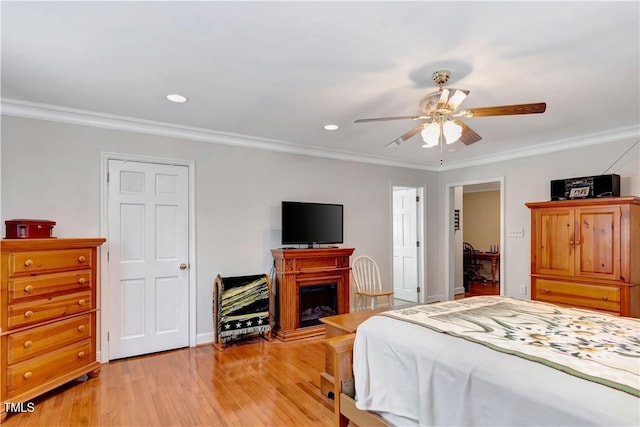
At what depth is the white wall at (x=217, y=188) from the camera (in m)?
3.14

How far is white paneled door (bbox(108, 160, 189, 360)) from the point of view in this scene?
138 inches

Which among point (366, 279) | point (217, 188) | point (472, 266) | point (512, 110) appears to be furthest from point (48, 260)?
point (472, 266)

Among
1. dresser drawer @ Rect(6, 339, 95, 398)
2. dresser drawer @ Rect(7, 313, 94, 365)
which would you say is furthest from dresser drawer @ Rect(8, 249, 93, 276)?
dresser drawer @ Rect(6, 339, 95, 398)

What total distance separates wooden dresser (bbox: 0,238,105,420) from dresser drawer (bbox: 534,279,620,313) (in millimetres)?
4589

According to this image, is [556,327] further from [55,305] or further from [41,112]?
[41,112]

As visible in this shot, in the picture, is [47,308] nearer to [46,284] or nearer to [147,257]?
[46,284]

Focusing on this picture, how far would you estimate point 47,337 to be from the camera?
2701 millimetres

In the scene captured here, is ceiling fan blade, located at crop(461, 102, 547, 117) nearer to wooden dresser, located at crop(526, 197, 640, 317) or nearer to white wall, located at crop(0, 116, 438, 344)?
wooden dresser, located at crop(526, 197, 640, 317)

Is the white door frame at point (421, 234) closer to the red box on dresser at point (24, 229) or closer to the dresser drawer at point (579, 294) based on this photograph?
the dresser drawer at point (579, 294)

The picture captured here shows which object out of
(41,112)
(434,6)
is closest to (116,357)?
(41,112)

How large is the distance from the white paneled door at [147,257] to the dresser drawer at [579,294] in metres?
4.01

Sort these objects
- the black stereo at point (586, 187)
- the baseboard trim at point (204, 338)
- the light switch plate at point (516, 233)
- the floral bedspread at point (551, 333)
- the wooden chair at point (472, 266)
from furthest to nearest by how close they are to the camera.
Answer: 1. the wooden chair at point (472, 266)
2. the light switch plate at point (516, 233)
3. the baseboard trim at point (204, 338)
4. the black stereo at point (586, 187)
5. the floral bedspread at point (551, 333)

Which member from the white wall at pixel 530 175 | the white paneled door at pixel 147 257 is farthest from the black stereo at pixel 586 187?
the white paneled door at pixel 147 257

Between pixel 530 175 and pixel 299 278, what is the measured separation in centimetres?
337
